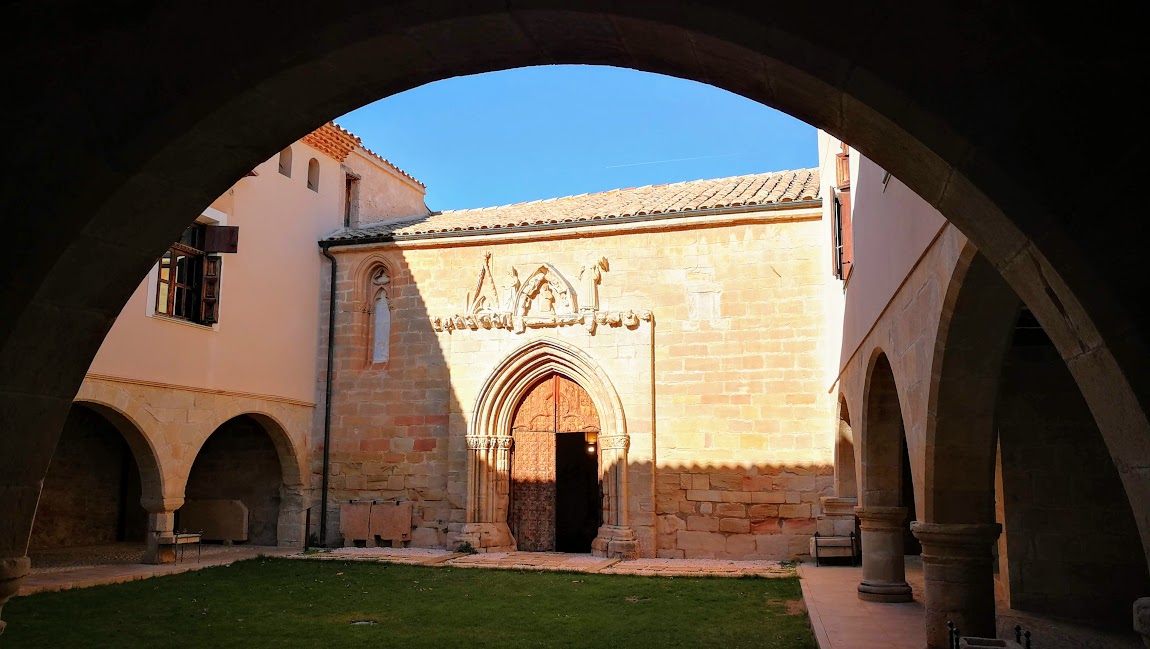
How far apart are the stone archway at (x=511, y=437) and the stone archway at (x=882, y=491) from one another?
5491 millimetres

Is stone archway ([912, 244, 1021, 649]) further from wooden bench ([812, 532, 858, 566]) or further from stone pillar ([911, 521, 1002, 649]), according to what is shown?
wooden bench ([812, 532, 858, 566])

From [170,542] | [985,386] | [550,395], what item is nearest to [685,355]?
[550,395]

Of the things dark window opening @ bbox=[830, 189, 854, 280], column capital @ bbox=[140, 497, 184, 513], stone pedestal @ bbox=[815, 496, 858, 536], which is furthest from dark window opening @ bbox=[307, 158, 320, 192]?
stone pedestal @ bbox=[815, 496, 858, 536]

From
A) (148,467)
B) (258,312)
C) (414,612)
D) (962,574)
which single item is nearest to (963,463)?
(962,574)

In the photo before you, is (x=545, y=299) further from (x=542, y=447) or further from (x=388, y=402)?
(x=388, y=402)

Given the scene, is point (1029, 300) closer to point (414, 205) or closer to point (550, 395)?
point (550, 395)

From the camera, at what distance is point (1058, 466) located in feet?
26.8

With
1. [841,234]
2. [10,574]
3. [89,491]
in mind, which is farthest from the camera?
[89,491]

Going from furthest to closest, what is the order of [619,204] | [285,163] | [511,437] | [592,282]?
[619,204]
[285,163]
[511,437]
[592,282]

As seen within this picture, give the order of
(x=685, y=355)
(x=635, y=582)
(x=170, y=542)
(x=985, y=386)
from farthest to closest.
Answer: (x=685, y=355)
(x=170, y=542)
(x=635, y=582)
(x=985, y=386)

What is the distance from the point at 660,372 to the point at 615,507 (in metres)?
2.17

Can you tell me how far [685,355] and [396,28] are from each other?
39.9ft

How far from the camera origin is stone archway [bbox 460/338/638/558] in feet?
45.8

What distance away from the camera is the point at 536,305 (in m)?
14.9
